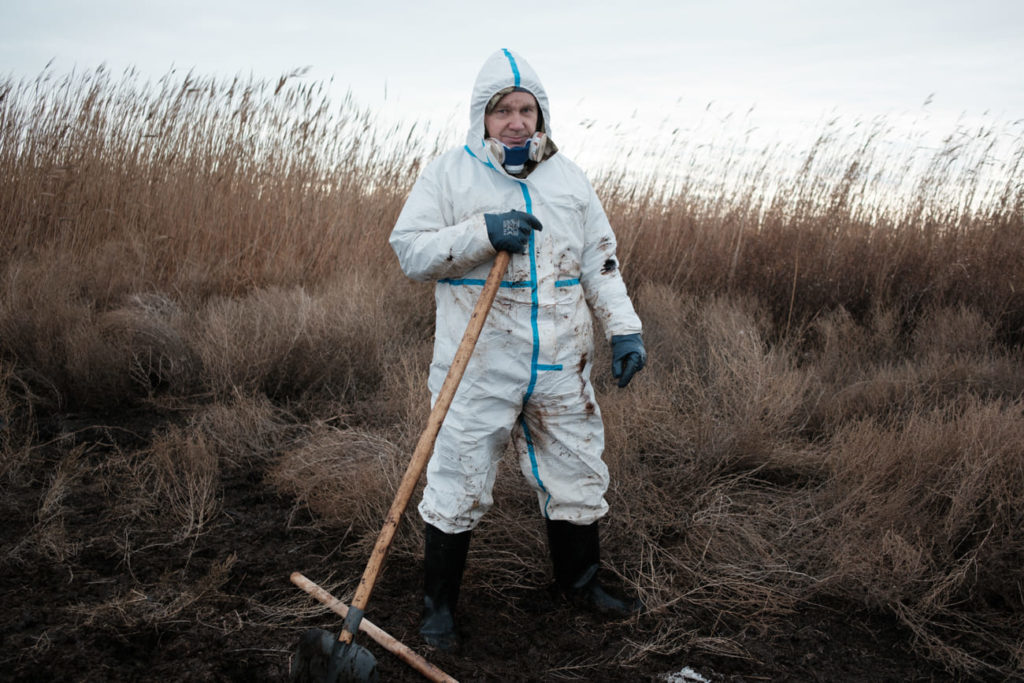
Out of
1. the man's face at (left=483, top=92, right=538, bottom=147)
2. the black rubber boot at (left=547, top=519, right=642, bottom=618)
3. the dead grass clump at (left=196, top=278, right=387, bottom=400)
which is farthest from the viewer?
the dead grass clump at (left=196, top=278, right=387, bottom=400)

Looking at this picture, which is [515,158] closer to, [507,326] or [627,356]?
[507,326]

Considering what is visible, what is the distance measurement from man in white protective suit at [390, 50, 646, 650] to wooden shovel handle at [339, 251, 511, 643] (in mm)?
112

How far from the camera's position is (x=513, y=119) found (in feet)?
8.05

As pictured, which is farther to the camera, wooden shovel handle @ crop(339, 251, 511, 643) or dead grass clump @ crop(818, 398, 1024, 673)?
dead grass clump @ crop(818, 398, 1024, 673)

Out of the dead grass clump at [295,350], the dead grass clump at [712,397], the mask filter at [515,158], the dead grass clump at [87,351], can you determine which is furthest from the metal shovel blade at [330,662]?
the dead grass clump at [87,351]

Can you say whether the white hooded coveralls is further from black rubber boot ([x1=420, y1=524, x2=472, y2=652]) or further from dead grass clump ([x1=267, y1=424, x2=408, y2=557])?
dead grass clump ([x1=267, y1=424, x2=408, y2=557])

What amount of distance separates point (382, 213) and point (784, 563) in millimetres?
4963

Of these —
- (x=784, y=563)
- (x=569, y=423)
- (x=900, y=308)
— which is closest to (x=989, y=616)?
(x=784, y=563)

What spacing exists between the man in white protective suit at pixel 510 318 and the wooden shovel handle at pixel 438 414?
4.4 inches

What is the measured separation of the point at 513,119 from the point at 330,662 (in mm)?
1636

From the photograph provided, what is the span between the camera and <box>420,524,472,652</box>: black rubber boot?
8.21 feet

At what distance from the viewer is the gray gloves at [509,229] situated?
7.47 feet

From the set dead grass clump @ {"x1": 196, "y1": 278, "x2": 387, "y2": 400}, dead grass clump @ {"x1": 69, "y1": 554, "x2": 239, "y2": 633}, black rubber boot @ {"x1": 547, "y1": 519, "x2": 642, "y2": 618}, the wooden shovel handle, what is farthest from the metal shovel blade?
dead grass clump @ {"x1": 196, "y1": 278, "x2": 387, "y2": 400}

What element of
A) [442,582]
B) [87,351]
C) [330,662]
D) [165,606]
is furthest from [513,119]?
[87,351]
